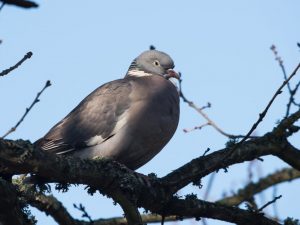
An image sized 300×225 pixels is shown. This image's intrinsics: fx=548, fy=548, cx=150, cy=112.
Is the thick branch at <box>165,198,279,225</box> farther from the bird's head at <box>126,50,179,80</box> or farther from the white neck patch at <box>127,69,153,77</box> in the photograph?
the white neck patch at <box>127,69,153,77</box>

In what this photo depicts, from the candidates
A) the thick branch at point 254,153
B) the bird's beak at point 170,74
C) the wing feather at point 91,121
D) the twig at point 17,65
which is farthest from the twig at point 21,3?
the bird's beak at point 170,74

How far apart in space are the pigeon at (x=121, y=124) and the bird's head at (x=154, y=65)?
61 centimetres

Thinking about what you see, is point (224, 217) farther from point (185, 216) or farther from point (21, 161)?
point (21, 161)

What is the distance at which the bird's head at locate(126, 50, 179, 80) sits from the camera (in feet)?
22.7

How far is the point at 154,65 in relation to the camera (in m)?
7.01

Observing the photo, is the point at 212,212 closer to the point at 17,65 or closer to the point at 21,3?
the point at 17,65

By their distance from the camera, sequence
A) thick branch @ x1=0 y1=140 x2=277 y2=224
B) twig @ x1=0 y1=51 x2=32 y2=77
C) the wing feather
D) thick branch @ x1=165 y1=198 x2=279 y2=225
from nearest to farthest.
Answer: twig @ x1=0 y1=51 x2=32 y2=77 < thick branch @ x1=0 y1=140 x2=277 y2=224 < thick branch @ x1=165 y1=198 x2=279 y2=225 < the wing feather

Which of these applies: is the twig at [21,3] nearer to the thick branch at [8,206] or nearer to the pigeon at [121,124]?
the thick branch at [8,206]

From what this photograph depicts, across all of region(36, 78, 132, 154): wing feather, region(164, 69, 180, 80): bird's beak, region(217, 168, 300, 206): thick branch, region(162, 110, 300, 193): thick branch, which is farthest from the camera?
region(164, 69, 180, 80): bird's beak

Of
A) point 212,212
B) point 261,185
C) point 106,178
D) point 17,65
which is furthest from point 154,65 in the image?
point 17,65

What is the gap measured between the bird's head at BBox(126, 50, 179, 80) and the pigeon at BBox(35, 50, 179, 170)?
0.61 meters

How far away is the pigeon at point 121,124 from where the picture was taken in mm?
5387

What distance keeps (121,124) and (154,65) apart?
1686 millimetres

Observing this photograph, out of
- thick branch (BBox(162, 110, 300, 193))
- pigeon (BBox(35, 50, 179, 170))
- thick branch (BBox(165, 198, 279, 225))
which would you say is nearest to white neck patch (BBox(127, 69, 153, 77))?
pigeon (BBox(35, 50, 179, 170))
